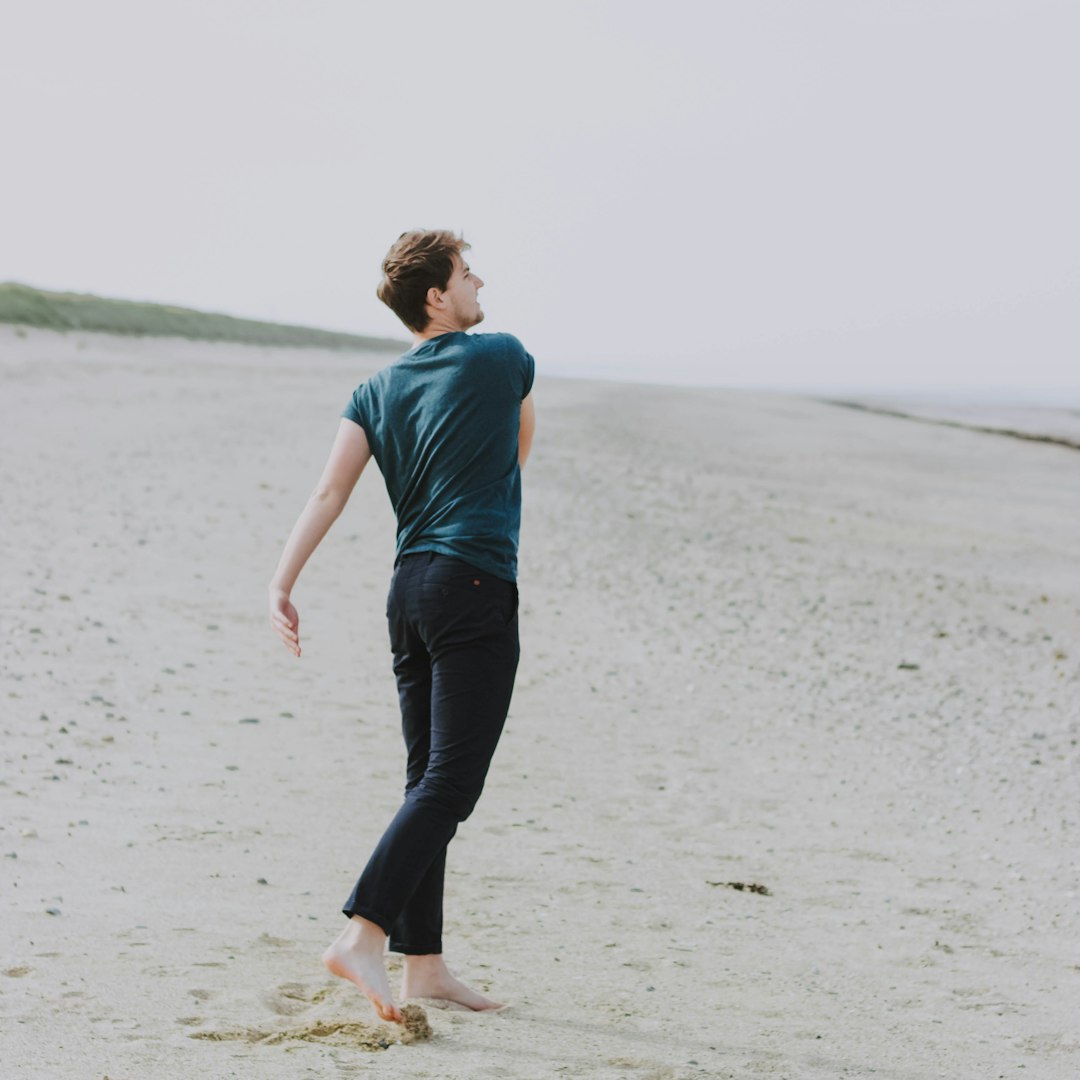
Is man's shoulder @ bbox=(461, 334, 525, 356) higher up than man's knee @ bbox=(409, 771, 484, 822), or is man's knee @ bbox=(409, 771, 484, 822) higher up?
man's shoulder @ bbox=(461, 334, 525, 356)

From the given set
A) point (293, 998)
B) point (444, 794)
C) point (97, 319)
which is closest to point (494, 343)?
point (444, 794)

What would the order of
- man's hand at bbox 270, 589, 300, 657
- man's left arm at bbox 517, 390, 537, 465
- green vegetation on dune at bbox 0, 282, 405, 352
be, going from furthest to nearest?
green vegetation on dune at bbox 0, 282, 405, 352 → man's left arm at bbox 517, 390, 537, 465 → man's hand at bbox 270, 589, 300, 657

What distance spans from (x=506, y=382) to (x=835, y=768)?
460 cm

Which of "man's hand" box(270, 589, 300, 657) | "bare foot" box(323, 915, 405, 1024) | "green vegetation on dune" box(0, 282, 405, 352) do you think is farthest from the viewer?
"green vegetation on dune" box(0, 282, 405, 352)

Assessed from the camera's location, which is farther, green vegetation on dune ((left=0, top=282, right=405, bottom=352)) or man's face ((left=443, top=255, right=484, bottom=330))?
green vegetation on dune ((left=0, top=282, right=405, bottom=352))

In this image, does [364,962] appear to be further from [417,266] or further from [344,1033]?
[417,266]

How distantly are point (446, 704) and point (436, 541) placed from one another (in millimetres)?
425

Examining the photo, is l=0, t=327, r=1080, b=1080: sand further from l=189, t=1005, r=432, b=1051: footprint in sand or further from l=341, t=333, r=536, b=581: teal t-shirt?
l=341, t=333, r=536, b=581: teal t-shirt

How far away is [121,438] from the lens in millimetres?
17891

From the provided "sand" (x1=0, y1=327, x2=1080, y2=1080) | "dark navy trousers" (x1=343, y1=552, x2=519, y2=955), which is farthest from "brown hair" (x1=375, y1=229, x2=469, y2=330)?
"sand" (x1=0, y1=327, x2=1080, y2=1080)

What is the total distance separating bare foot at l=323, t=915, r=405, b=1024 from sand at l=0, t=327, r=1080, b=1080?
0.12 meters

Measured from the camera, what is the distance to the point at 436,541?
3.80 m

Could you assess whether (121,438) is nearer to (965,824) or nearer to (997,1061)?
(965,824)

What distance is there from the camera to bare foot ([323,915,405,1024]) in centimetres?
374
